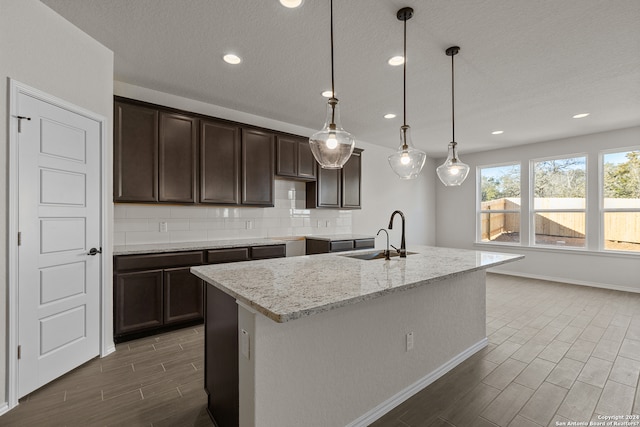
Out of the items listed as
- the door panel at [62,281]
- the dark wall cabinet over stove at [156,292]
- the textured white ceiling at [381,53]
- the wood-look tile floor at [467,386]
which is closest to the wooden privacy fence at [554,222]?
the textured white ceiling at [381,53]

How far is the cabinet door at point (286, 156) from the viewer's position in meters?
4.18

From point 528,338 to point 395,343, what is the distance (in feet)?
6.50

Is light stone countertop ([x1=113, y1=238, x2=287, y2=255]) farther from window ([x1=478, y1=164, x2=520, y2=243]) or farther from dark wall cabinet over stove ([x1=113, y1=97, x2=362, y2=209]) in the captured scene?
window ([x1=478, y1=164, x2=520, y2=243])

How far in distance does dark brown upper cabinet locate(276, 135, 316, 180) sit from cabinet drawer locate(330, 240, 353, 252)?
3.43 ft

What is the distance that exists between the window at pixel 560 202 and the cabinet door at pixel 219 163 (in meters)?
5.70

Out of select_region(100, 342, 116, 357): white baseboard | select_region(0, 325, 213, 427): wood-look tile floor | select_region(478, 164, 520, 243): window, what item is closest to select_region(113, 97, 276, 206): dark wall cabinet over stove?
select_region(100, 342, 116, 357): white baseboard

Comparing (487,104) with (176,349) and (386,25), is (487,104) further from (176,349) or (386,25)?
(176,349)

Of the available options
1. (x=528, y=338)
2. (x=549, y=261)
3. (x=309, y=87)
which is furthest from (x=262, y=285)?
(x=549, y=261)

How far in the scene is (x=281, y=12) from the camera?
6.86ft

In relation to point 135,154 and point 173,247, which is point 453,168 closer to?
point 173,247

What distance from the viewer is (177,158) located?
330 cm

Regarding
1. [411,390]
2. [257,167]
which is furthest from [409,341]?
[257,167]

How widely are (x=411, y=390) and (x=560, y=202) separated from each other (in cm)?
541

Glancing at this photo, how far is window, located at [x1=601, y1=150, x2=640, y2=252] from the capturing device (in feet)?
15.8
